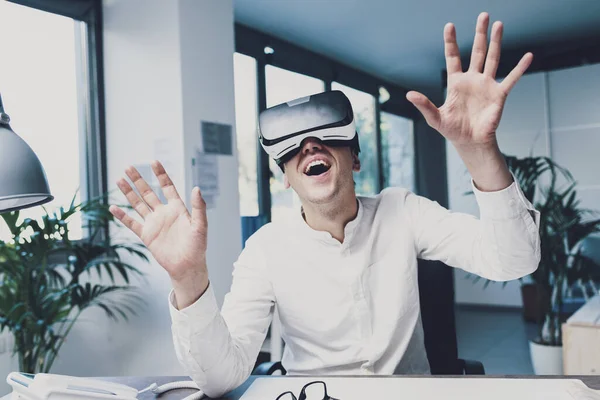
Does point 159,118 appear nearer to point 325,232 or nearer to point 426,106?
point 325,232

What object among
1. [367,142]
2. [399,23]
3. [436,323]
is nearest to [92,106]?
[436,323]

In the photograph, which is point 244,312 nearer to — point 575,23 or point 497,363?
point 497,363

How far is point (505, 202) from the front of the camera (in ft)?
4.05

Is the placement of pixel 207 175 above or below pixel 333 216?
above

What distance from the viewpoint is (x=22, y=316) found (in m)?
2.25

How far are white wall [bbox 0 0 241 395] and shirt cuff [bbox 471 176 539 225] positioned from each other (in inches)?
79.3

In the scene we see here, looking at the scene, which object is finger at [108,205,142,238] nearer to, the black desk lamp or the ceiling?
the black desk lamp

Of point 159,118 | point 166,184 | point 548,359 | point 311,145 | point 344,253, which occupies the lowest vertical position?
point 548,359

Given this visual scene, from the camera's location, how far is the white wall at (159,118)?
9.73 ft

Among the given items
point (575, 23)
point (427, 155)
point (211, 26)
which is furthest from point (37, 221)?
point (427, 155)

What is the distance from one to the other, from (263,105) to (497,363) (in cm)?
279

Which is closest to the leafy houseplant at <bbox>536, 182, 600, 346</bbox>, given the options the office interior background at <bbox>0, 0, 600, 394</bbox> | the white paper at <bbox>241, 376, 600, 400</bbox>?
the office interior background at <bbox>0, 0, 600, 394</bbox>

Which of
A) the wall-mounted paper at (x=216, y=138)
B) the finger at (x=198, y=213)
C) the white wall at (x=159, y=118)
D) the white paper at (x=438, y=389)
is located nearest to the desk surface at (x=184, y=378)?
the white paper at (x=438, y=389)

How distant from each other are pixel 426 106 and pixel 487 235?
0.39 m
